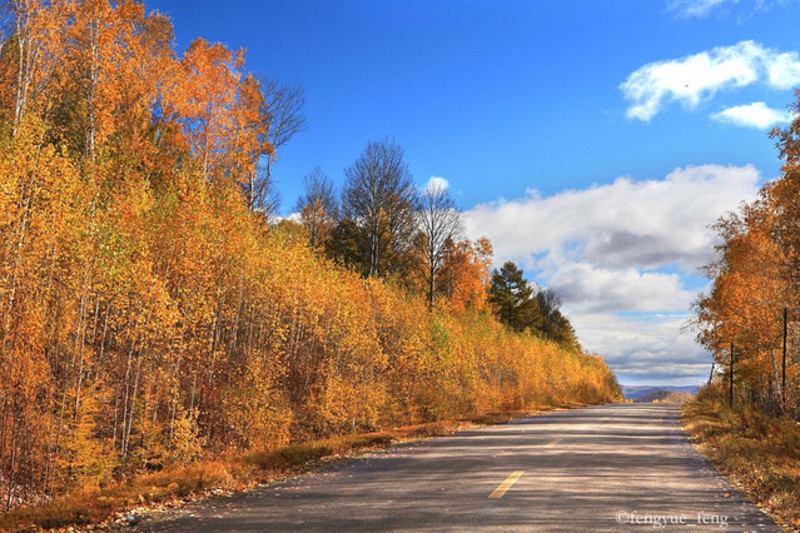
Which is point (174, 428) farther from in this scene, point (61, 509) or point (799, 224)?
point (799, 224)

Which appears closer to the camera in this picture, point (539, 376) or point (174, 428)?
point (174, 428)

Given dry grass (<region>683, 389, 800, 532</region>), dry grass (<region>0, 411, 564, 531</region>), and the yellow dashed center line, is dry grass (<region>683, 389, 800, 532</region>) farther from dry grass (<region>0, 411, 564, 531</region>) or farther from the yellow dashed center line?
dry grass (<region>0, 411, 564, 531</region>)

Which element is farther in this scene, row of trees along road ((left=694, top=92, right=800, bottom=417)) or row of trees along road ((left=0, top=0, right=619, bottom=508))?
row of trees along road ((left=694, top=92, right=800, bottom=417))

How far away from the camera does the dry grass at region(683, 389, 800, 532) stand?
9192mm

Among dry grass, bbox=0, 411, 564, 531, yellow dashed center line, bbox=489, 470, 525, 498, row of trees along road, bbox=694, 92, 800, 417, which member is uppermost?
row of trees along road, bbox=694, 92, 800, 417

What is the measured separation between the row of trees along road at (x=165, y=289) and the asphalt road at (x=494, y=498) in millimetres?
5910

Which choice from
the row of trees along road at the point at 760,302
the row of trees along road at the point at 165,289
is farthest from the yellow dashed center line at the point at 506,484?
the row of trees along road at the point at 760,302

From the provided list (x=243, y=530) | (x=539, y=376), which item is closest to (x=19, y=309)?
(x=243, y=530)

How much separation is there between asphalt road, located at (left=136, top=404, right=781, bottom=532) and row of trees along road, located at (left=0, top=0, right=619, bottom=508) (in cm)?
591

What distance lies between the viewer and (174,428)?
16.4 m

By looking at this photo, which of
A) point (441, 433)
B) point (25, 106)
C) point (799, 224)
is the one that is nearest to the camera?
point (25, 106)

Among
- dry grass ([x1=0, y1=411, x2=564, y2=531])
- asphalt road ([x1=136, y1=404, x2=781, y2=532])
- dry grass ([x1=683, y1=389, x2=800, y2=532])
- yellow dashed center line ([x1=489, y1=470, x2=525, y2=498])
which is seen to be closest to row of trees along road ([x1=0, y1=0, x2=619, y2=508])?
dry grass ([x1=0, y1=411, x2=564, y2=531])

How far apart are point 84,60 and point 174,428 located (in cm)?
1597

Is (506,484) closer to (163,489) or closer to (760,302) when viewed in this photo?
(163,489)
